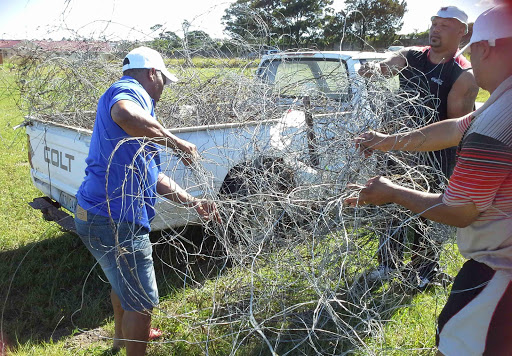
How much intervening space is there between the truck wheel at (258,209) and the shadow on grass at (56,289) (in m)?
0.46

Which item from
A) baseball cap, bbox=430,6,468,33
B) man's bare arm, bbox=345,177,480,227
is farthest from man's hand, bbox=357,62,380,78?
man's bare arm, bbox=345,177,480,227

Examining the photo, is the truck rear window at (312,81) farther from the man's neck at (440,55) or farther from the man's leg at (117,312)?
the man's leg at (117,312)

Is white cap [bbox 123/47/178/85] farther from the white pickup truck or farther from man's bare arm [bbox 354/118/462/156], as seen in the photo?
man's bare arm [bbox 354/118/462/156]

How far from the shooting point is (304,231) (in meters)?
2.31

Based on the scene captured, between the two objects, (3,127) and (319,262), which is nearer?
(319,262)

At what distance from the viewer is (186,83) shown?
4676 millimetres

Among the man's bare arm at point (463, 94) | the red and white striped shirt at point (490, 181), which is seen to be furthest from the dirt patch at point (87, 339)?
the man's bare arm at point (463, 94)

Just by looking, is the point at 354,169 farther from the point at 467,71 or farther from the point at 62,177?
the point at 62,177

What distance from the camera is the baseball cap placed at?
3211mm

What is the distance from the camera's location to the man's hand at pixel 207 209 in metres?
2.23

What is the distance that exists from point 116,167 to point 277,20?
9.13ft

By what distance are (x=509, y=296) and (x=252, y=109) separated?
2.59 m

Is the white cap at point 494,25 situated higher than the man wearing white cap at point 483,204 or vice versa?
the white cap at point 494,25

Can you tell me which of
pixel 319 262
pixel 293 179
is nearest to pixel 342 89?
pixel 293 179
